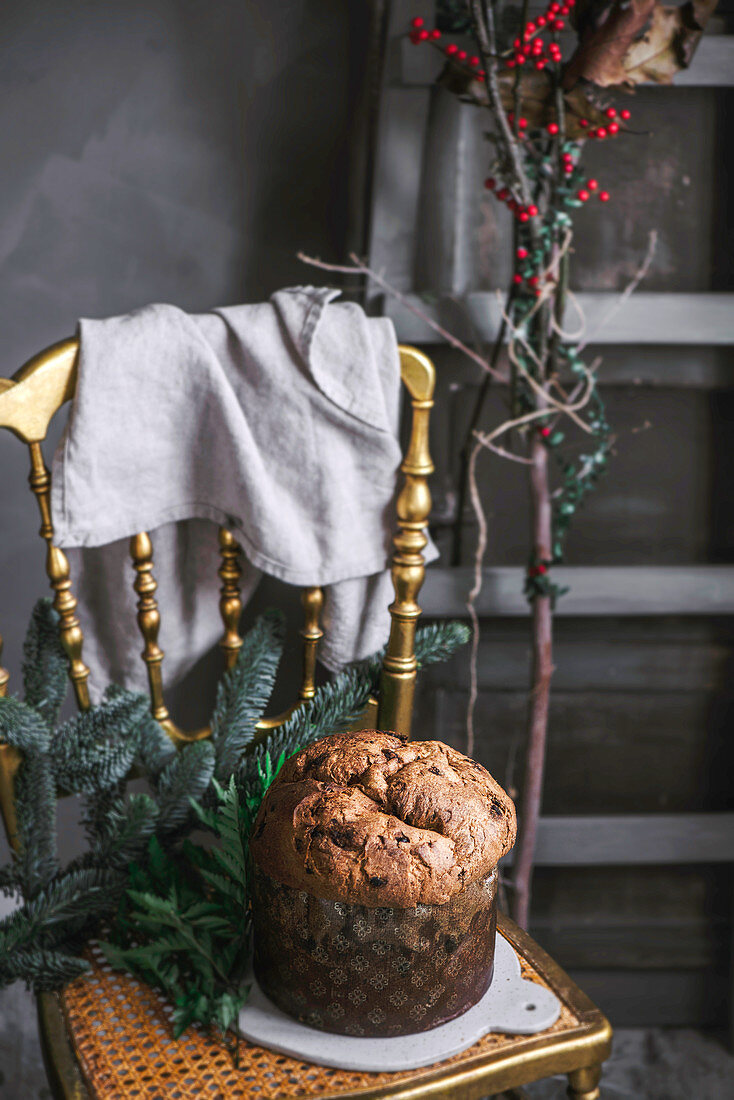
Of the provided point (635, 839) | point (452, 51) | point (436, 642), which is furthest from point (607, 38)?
point (635, 839)

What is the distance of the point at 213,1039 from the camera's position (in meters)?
0.70

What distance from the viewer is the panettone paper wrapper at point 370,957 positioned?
2.09 ft

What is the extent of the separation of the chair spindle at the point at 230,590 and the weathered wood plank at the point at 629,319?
1.57 feet

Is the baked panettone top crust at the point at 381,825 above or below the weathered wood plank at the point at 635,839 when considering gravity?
above

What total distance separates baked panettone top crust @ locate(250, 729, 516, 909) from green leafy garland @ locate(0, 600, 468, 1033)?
91 mm

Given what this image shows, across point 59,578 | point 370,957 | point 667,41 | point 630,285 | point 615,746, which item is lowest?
point 615,746

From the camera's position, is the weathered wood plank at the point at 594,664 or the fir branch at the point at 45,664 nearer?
the fir branch at the point at 45,664

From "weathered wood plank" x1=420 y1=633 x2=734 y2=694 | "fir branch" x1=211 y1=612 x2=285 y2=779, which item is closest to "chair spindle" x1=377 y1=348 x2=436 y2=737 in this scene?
"fir branch" x1=211 y1=612 x2=285 y2=779

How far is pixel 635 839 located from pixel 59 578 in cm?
106

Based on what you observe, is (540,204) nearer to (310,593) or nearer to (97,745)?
(310,593)

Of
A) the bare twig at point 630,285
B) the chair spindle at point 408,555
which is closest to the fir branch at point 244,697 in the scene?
the chair spindle at point 408,555

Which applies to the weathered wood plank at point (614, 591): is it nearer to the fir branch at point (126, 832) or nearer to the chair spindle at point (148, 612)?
the chair spindle at point (148, 612)

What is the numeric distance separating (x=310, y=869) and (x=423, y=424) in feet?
1.54

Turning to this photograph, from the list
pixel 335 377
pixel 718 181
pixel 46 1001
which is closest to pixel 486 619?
pixel 335 377
